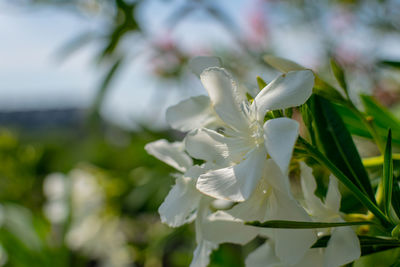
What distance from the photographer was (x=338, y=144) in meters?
0.36

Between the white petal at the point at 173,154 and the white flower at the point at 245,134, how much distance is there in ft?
0.18

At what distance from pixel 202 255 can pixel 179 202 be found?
0.05 m

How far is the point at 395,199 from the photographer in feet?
1.05

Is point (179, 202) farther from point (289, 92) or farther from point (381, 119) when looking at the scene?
point (381, 119)

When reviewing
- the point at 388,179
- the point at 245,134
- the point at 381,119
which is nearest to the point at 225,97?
the point at 245,134

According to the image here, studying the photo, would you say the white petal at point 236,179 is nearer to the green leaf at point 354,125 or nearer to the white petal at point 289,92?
the white petal at point 289,92

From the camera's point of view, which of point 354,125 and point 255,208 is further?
point 354,125

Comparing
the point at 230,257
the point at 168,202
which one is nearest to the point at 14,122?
the point at 230,257

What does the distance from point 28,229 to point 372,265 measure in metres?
1.01

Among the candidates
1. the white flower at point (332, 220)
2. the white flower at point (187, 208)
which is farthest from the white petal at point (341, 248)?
the white flower at point (187, 208)

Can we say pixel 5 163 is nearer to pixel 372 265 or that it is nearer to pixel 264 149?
pixel 372 265

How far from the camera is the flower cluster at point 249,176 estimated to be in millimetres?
Answer: 272

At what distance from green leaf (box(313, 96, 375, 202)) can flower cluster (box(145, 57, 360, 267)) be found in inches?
1.4

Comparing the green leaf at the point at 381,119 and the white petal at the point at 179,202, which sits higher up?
the white petal at the point at 179,202
